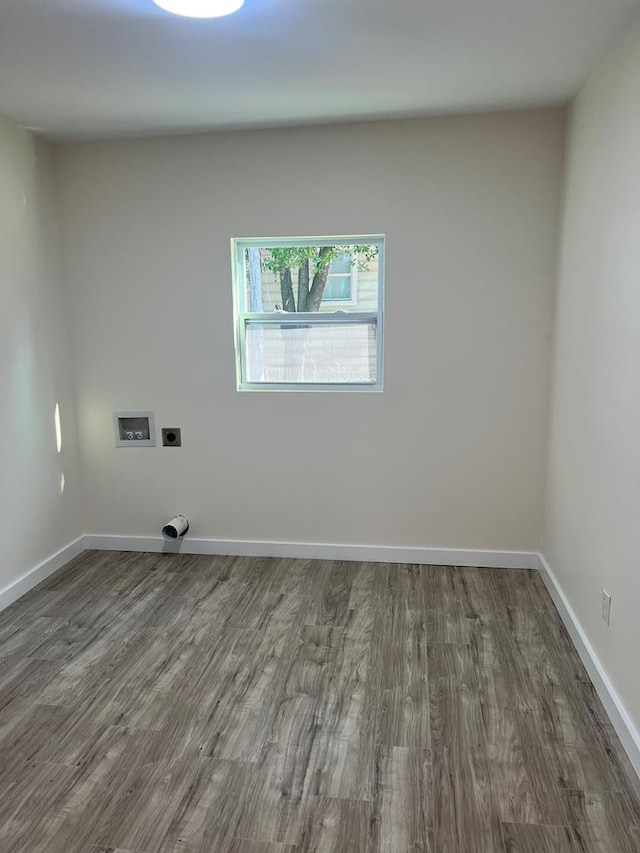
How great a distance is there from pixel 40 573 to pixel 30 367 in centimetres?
115

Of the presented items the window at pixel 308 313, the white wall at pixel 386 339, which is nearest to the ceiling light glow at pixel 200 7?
the white wall at pixel 386 339

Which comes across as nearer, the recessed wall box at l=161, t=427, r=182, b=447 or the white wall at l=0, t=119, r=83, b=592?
the white wall at l=0, t=119, r=83, b=592

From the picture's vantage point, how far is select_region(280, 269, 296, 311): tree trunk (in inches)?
126

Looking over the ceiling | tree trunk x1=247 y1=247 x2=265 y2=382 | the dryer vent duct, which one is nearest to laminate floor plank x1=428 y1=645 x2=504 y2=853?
the dryer vent duct

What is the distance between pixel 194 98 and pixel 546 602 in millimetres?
2951

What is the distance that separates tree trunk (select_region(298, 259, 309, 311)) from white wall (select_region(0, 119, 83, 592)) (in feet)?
4.63

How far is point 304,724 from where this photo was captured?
198 cm

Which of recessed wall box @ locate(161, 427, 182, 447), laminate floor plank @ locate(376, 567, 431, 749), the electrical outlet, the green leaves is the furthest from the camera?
recessed wall box @ locate(161, 427, 182, 447)

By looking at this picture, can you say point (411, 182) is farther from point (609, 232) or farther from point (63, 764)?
point (63, 764)

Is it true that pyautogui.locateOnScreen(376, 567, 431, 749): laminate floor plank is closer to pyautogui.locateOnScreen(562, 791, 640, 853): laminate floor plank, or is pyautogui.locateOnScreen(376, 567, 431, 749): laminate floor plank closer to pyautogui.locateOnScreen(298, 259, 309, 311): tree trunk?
pyautogui.locateOnScreen(562, 791, 640, 853): laminate floor plank

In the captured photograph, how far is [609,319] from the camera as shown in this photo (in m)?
2.10

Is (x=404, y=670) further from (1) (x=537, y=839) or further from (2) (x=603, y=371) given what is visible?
(2) (x=603, y=371)

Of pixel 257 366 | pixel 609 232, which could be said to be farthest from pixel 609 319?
pixel 257 366

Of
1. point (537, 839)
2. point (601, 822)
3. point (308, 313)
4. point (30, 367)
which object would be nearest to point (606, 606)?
point (601, 822)
